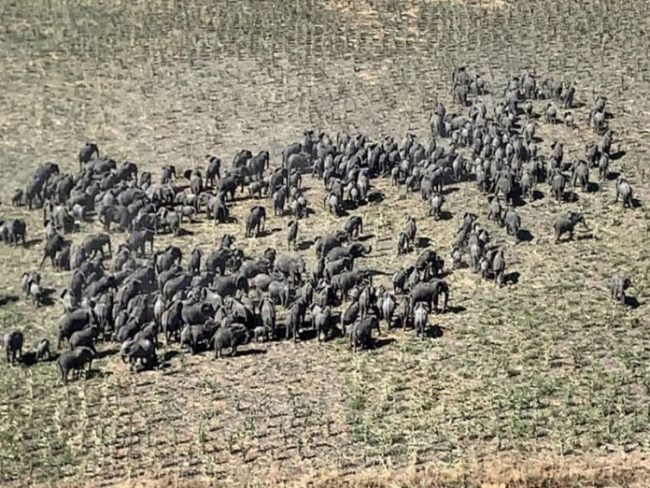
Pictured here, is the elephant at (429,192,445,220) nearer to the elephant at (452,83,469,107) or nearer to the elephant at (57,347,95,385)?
the elephant at (452,83,469,107)

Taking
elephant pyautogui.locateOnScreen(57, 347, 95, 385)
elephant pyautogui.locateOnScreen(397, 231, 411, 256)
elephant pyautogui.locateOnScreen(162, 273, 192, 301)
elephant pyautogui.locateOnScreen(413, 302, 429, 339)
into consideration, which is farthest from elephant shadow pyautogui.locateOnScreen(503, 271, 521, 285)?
elephant pyautogui.locateOnScreen(57, 347, 95, 385)

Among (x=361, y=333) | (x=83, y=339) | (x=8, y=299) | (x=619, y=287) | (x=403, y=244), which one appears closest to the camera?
(x=83, y=339)

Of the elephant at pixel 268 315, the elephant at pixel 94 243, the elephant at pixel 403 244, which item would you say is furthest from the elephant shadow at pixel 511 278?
the elephant at pixel 94 243

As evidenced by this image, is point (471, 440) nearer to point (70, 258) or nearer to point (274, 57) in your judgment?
point (70, 258)

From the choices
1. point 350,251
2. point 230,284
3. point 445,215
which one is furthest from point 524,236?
point 230,284

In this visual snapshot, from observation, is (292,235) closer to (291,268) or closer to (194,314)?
(291,268)

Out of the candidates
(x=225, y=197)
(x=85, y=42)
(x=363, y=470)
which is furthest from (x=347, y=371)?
(x=85, y=42)
